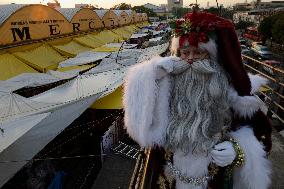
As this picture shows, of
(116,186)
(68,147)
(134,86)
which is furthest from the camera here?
(68,147)

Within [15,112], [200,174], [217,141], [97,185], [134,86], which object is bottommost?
[97,185]

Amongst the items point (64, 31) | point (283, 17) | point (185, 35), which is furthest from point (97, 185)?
point (283, 17)

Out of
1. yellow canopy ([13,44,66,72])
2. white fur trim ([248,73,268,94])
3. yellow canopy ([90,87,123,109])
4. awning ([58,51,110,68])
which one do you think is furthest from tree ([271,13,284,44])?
Answer: white fur trim ([248,73,268,94])

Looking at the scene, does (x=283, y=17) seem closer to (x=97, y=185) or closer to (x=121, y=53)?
(x=121, y=53)

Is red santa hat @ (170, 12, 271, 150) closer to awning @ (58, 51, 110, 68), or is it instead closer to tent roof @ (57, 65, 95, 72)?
tent roof @ (57, 65, 95, 72)

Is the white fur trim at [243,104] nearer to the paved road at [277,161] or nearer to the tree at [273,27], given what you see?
the paved road at [277,161]

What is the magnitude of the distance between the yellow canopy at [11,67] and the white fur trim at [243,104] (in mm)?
10141

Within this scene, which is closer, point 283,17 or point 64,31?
point 64,31

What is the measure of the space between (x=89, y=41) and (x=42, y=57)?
25.6ft

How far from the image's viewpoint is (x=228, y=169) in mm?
2504

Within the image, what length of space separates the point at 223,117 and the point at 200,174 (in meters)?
0.52

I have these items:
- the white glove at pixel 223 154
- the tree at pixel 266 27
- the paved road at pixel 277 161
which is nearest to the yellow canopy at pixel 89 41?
the paved road at pixel 277 161

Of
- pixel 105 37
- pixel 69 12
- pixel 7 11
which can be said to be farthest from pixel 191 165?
pixel 105 37

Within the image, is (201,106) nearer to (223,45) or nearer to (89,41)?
(223,45)
